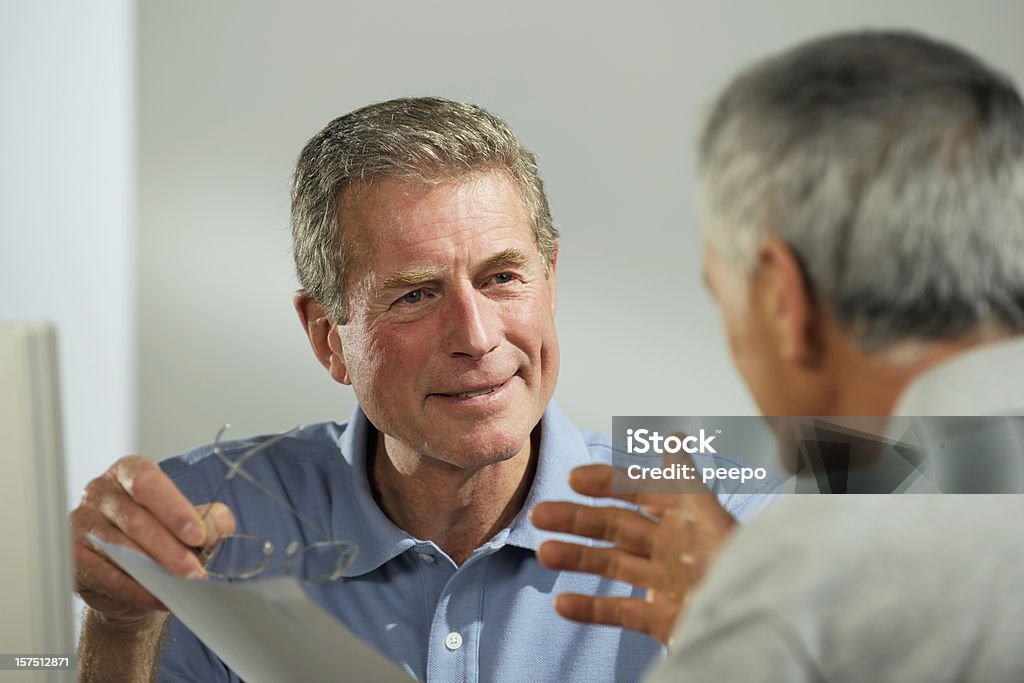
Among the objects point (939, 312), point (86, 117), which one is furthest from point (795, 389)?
point (86, 117)

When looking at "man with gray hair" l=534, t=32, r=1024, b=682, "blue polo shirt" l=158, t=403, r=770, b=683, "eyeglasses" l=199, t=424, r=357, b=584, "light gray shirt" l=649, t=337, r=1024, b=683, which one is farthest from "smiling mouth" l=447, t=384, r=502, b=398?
"light gray shirt" l=649, t=337, r=1024, b=683

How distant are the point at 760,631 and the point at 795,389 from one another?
0.18 m

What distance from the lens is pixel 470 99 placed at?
2.88 m

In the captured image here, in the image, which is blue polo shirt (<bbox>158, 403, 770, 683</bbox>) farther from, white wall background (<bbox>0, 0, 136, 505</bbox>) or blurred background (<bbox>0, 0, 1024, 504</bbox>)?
white wall background (<bbox>0, 0, 136, 505</bbox>)

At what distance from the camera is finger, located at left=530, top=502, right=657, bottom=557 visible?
1.06 metres

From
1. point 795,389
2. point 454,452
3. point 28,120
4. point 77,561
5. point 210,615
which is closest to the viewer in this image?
point 795,389

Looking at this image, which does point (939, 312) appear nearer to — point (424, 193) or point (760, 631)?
point (760, 631)

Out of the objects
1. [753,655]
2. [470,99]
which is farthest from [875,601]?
[470,99]

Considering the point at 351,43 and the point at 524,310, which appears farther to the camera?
the point at 351,43

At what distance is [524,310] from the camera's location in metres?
1.49

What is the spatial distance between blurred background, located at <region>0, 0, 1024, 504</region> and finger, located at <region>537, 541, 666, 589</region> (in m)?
1.68

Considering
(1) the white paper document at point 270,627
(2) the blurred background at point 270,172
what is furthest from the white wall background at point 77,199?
(1) the white paper document at point 270,627

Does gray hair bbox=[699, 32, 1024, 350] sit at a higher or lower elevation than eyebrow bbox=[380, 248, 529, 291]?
higher

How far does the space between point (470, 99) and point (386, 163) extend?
1.43 metres
